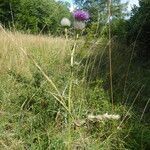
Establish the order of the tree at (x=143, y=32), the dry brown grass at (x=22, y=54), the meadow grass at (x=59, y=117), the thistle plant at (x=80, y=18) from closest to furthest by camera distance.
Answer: the meadow grass at (x=59, y=117) → the thistle plant at (x=80, y=18) → the dry brown grass at (x=22, y=54) → the tree at (x=143, y=32)

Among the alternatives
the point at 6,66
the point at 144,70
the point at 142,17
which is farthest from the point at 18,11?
the point at 6,66

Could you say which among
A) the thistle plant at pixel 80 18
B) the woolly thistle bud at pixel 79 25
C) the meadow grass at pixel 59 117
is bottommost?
the meadow grass at pixel 59 117

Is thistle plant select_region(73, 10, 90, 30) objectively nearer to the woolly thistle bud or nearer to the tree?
the woolly thistle bud

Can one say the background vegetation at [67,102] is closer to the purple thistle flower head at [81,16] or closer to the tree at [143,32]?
the purple thistle flower head at [81,16]

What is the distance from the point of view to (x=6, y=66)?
464 cm

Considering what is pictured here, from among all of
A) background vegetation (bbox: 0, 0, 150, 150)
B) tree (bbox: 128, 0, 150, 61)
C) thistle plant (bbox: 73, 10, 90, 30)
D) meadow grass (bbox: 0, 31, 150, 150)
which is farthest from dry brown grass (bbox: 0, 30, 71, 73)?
tree (bbox: 128, 0, 150, 61)

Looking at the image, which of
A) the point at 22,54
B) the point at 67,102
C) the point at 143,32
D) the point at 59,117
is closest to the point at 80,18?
the point at 67,102

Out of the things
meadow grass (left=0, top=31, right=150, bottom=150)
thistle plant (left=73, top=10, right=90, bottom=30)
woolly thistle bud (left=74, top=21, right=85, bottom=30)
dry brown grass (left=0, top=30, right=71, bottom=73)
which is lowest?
A: meadow grass (left=0, top=31, right=150, bottom=150)

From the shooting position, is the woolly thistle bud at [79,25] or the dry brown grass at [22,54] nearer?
the woolly thistle bud at [79,25]

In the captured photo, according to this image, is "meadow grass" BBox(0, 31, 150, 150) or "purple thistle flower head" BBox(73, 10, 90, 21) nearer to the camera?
"meadow grass" BBox(0, 31, 150, 150)

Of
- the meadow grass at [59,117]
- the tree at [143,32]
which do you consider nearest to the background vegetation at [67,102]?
the meadow grass at [59,117]

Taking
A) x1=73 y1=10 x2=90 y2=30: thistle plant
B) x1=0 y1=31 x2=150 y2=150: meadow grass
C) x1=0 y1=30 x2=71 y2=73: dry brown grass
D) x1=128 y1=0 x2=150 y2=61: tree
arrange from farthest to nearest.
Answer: x1=128 y1=0 x2=150 y2=61: tree
x1=0 y1=30 x2=71 y2=73: dry brown grass
x1=73 y1=10 x2=90 y2=30: thistle plant
x1=0 y1=31 x2=150 y2=150: meadow grass

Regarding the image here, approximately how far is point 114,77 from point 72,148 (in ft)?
8.23

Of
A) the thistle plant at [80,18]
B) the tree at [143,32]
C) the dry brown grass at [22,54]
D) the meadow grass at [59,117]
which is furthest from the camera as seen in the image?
the tree at [143,32]
